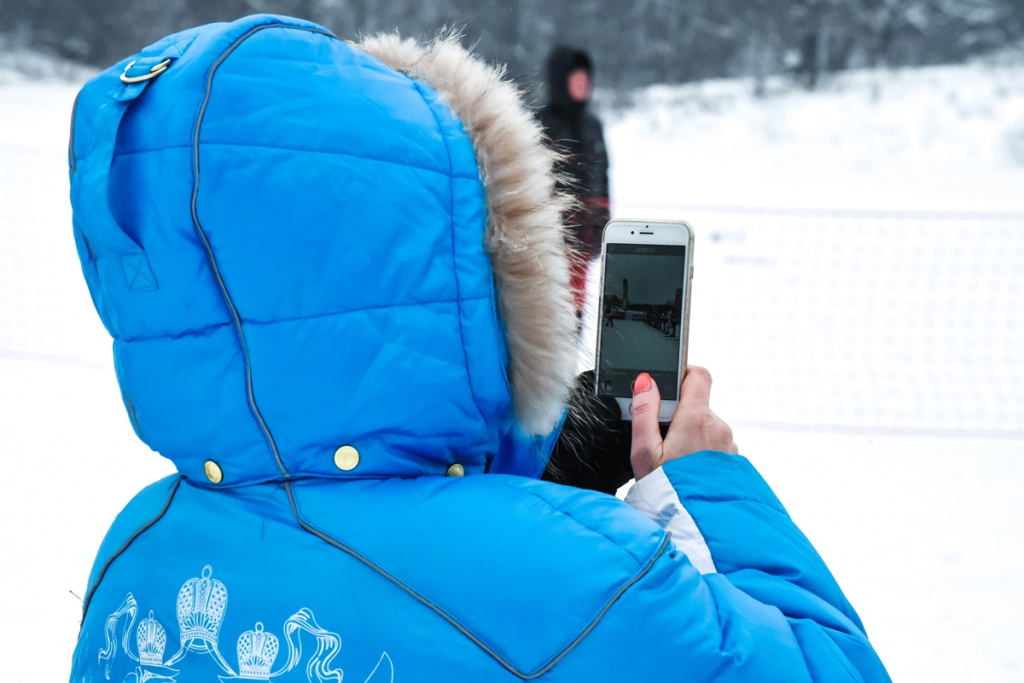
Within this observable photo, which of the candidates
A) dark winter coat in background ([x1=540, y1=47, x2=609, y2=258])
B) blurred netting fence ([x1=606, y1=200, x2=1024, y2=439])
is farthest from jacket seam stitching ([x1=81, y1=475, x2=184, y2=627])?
dark winter coat in background ([x1=540, y1=47, x2=609, y2=258])

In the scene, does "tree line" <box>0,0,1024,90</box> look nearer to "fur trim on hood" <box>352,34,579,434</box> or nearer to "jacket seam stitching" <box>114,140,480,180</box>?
"fur trim on hood" <box>352,34,579,434</box>

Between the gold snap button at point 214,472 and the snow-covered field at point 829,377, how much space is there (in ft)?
5.53

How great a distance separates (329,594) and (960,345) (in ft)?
16.6

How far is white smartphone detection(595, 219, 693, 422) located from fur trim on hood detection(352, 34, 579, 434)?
0.79 feet

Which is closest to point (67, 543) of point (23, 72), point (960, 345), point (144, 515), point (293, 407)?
point (144, 515)

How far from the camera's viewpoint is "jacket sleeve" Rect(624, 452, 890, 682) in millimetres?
644

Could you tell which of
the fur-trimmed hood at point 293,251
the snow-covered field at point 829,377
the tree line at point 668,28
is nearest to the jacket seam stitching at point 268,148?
the fur-trimmed hood at point 293,251

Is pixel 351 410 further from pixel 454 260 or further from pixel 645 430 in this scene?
pixel 645 430

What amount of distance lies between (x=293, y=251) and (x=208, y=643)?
1.09 feet

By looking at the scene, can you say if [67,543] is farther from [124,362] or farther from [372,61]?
[372,61]

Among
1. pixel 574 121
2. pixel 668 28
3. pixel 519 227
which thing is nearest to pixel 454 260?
pixel 519 227

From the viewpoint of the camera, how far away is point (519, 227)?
2.54ft

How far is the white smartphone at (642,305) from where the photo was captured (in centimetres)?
106

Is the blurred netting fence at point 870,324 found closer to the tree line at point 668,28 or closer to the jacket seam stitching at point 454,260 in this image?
the jacket seam stitching at point 454,260
